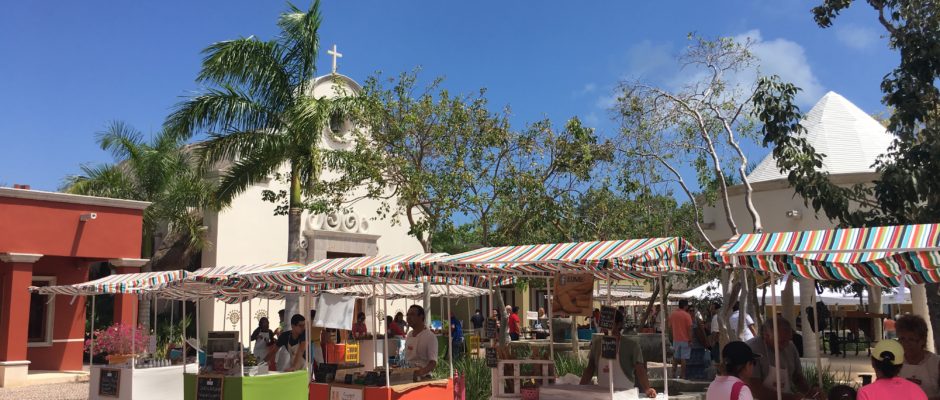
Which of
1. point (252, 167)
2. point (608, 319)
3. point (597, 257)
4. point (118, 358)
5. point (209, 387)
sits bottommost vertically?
point (209, 387)

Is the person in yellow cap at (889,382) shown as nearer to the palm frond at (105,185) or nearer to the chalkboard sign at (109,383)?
the chalkboard sign at (109,383)

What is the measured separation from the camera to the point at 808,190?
11.9 m

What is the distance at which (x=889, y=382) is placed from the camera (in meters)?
5.11

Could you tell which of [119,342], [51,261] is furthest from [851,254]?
[51,261]

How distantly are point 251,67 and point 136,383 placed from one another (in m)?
8.06

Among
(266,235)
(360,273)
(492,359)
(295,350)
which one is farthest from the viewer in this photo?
(266,235)

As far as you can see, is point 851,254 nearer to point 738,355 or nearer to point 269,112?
point 738,355

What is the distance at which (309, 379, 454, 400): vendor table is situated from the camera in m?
10.1

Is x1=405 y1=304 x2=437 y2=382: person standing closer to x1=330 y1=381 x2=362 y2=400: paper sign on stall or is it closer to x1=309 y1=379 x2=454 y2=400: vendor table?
x1=309 y1=379 x2=454 y2=400: vendor table

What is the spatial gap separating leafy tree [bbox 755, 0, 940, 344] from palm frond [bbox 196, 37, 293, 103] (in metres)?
11.0

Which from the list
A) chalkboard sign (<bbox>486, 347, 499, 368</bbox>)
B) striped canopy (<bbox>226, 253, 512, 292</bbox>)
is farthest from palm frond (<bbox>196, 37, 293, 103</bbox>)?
chalkboard sign (<bbox>486, 347, 499, 368</bbox>)

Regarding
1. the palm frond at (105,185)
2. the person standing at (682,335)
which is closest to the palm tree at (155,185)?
the palm frond at (105,185)

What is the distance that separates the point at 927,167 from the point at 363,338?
13367mm

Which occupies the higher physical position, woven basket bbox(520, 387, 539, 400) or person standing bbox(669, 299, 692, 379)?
person standing bbox(669, 299, 692, 379)
